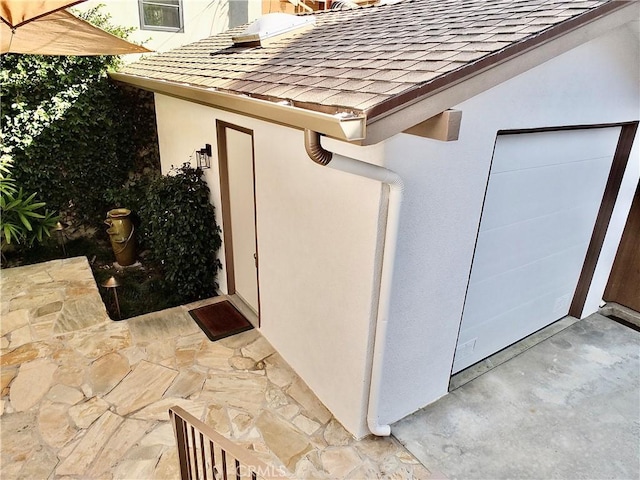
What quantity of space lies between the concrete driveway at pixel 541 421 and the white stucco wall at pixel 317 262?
949 millimetres

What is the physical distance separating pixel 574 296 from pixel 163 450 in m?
6.47

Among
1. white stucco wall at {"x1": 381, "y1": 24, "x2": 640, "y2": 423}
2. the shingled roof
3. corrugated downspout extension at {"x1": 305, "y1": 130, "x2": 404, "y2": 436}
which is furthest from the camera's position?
white stucco wall at {"x1": 381, "y1": 24, "x2": 640, "y2": 423}

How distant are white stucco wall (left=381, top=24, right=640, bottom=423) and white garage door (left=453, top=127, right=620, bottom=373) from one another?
15.8 inches

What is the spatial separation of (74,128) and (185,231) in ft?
14.1

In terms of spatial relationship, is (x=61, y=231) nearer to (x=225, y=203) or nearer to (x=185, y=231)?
(x=185, y=231)

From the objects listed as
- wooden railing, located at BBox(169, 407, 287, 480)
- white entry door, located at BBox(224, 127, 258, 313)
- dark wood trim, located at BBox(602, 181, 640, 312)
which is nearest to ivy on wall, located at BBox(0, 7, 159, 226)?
white entry door, located at BBox(224, 127, 258, 313)

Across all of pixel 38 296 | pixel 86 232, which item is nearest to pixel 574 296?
pixel 38 296

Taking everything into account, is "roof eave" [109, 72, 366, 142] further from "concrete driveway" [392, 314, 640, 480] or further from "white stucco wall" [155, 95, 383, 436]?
"concrete driveway" [392, 314, 640, 480]

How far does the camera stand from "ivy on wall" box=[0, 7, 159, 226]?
8414mm

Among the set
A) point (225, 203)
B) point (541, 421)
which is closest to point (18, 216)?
point (225, 203)

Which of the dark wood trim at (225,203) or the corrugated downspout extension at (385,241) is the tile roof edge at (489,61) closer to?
the corrugated downspout extension at (385,241)

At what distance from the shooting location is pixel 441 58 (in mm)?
3262

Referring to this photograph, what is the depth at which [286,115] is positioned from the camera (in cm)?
332

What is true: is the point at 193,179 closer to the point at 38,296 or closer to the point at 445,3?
the point at 38,296
